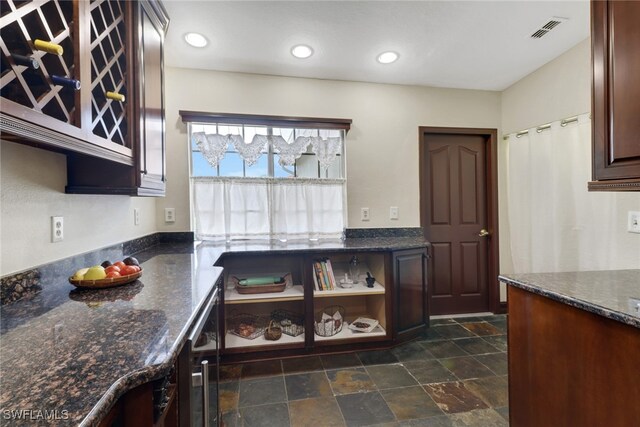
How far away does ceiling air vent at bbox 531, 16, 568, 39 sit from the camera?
2020mm

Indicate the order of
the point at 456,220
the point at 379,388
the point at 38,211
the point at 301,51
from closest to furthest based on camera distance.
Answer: the point at 38,211 → the point at 379,388 → the point at 301,51 → the point at 456,220

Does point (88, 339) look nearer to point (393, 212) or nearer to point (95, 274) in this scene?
point (95, 274)

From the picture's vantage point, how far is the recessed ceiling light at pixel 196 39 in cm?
214

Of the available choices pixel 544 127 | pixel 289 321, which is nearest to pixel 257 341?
pixel 289 321

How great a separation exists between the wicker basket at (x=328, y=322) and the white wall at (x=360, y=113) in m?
0.87

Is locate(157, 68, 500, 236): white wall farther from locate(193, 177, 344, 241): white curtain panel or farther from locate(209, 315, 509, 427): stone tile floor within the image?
locate(209, 315, 509, 427): stone tile floor

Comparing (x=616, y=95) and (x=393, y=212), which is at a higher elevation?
(x=616, y=95)

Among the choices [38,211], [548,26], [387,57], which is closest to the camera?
[38,211]

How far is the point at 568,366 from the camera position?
3.59 feet

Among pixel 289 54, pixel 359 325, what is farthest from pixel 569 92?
pixel 359 325

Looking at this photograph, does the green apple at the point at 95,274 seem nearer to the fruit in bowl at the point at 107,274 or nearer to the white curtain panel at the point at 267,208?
the fruit in bowl at the point at 107,274

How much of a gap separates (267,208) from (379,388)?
1.72 meters

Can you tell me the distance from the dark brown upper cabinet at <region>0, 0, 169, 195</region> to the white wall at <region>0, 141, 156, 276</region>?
66 mm

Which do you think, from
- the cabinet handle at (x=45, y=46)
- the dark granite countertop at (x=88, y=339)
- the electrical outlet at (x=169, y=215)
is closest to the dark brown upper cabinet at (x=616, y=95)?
the dark granite countertop at (x=88, y=339)
